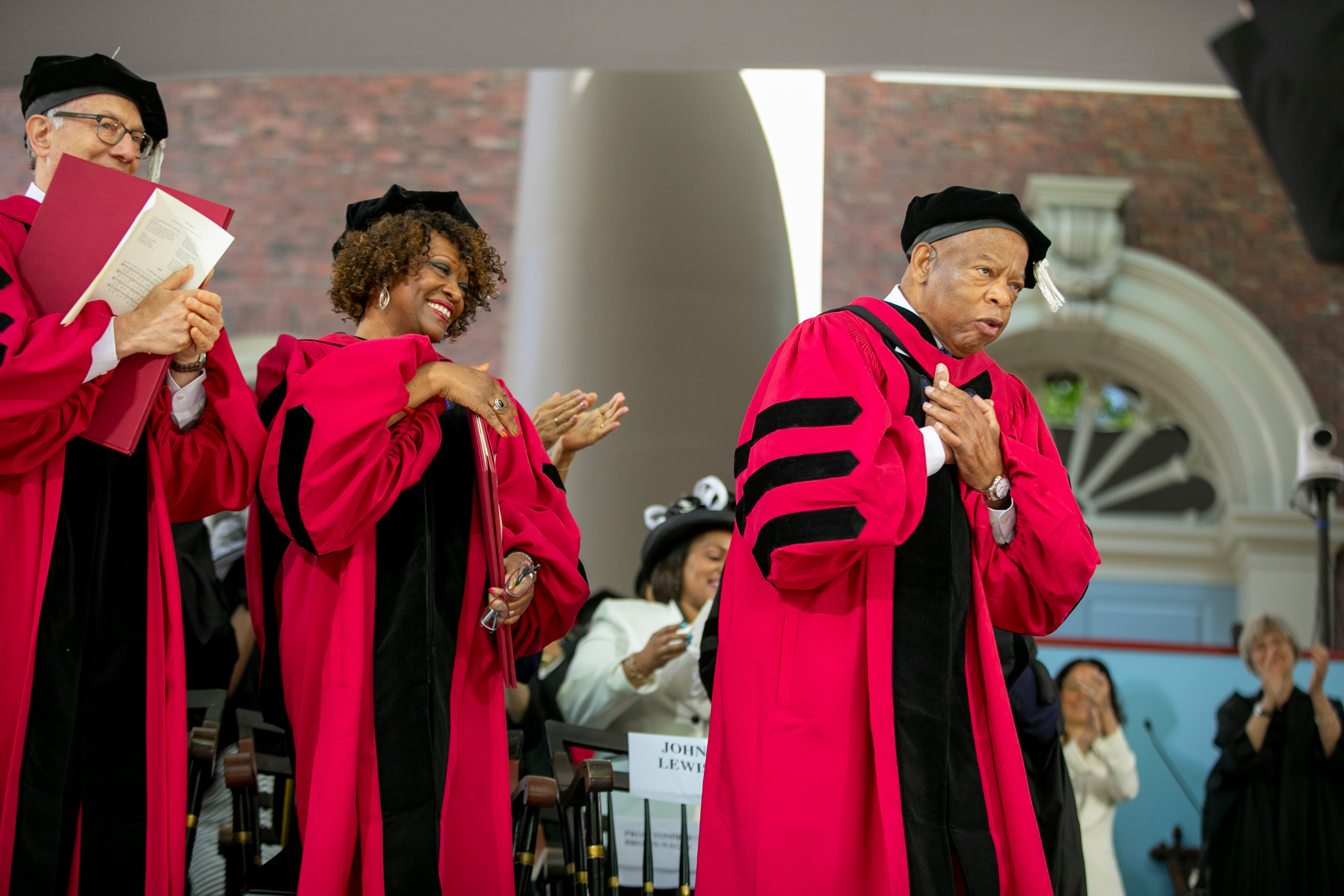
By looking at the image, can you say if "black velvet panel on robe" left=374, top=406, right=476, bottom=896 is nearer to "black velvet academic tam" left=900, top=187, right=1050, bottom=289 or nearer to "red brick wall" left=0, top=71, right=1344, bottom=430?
"black velvet academic tam" left=900, top=187, right=1050, bottom=289

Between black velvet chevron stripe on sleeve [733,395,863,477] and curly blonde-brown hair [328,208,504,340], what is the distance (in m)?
0.79

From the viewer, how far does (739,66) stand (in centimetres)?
385

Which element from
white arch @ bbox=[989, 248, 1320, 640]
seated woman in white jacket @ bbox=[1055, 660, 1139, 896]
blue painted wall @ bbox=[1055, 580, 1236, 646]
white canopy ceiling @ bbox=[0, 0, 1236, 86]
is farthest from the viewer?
blue painted wall @ bbox=[1055, 580, 1236, 646]

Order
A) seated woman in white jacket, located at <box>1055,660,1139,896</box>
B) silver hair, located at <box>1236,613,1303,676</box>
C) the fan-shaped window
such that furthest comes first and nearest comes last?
the fan-shaped window < silver hair, located at <box>1236,613,1303,676</box> < seated woman in white jacket, located at <box>1055,660,1139,896</box>

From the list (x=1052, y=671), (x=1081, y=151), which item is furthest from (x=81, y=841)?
(x=1081, y=151)

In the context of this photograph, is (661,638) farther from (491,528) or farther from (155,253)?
(155,253)

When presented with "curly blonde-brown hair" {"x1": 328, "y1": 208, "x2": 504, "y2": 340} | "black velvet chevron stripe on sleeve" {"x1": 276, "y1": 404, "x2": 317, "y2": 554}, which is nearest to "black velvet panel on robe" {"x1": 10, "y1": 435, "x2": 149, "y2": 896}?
"black velvet chevron stripe on sleeve" {"x1": 276, "y1": 404, "x2": 317, "y2": 554}

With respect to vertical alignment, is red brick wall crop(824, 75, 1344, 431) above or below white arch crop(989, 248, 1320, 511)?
above

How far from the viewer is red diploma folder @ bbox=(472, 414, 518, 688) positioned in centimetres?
255

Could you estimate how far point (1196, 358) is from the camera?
34.4 ft

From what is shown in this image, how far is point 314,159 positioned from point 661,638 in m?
8.48

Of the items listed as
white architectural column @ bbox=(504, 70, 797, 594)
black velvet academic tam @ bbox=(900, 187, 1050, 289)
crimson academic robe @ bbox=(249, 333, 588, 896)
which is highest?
white architectural column @ bbox=(504, 70, 797, 594)

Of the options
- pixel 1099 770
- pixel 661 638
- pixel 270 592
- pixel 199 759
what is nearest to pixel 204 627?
pixel 199 759

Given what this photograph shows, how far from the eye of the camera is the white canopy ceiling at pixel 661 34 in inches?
147
